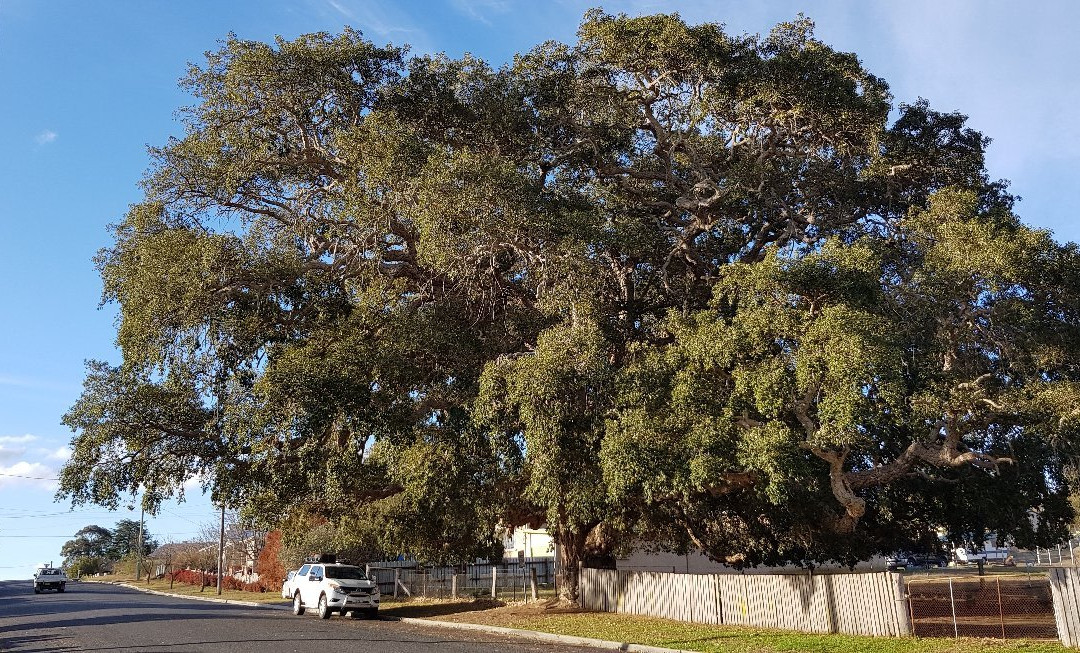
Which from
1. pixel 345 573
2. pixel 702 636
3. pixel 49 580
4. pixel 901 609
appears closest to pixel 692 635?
pixel 702 636

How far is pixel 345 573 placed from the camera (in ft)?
94.1

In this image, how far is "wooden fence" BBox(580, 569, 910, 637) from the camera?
17719mm

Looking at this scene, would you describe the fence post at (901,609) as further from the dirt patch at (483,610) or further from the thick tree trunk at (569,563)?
the thick tree trunk at (569,563)

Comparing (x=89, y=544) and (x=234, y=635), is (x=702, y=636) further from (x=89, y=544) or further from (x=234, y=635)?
(x=89, y=544)

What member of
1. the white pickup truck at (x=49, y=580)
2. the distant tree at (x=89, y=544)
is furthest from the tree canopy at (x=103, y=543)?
the white pickup truck at (x=49, y=580)

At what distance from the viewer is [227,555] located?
67.5 meters

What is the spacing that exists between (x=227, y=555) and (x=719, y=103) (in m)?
59.2

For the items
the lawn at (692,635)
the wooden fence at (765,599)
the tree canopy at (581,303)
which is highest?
the tree canopy at (581,303)

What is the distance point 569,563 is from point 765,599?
7.77 m

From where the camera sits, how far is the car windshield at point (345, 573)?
2823 cm

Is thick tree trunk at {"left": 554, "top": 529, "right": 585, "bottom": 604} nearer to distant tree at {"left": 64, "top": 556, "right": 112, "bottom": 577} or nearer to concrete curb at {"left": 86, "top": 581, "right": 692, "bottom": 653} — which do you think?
concrete curb at {"left": 86, "top": 581, "right": 692, "bottom": 653}

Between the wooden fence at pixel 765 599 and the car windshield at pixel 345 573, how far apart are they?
843 cm

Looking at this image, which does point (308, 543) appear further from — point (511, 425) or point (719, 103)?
point (719, 103)

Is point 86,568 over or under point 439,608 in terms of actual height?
under
